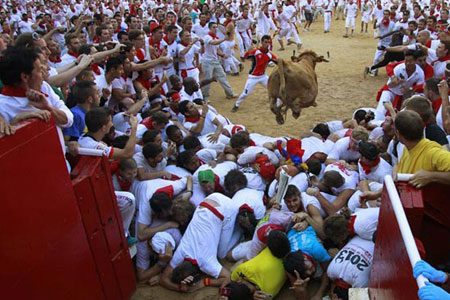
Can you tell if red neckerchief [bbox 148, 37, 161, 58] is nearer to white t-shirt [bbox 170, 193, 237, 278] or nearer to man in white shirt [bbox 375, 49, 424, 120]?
man in white shirt [bbox 375, 49, 424, 120]

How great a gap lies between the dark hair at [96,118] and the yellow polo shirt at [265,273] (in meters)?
2.13

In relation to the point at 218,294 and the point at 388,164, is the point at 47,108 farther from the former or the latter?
the point at 388,164

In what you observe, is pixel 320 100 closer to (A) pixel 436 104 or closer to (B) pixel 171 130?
(A) pixel 436 104

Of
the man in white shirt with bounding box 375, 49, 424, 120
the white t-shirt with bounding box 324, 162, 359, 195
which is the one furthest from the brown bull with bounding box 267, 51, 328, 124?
the man in white shirt with bounding box 375, 49, 424, 120

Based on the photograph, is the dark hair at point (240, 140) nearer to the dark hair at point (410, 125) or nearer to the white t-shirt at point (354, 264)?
the white t-shirt at point (354, 264)

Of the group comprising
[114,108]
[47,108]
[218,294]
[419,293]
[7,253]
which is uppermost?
[47,108]

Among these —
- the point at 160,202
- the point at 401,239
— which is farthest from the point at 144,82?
the point at 401,239

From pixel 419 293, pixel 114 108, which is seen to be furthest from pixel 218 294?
pixel 114 108

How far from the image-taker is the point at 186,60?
31.8 ft

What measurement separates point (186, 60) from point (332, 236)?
6.70 metres

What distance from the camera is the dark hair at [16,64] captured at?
3225 mm

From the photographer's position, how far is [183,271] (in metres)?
4.28

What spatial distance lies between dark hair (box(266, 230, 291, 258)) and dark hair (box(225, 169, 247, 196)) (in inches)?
47.3

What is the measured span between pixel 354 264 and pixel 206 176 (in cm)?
208
